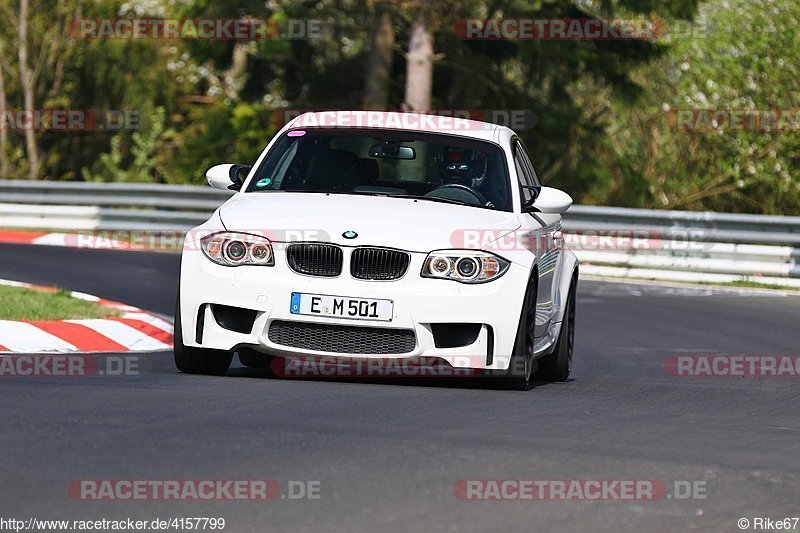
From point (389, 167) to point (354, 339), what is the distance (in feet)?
5.52

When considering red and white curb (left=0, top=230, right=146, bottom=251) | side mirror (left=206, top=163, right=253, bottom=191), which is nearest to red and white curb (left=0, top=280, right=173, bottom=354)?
side mirror (left=206, top=163, right=253, bottom=191)

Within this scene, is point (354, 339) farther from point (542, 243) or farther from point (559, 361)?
point (559, 361)

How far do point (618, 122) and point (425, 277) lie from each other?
30.7 metres

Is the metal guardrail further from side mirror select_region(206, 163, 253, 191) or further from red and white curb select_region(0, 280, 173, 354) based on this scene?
side mirror select_region(206, 163, 253, 191)

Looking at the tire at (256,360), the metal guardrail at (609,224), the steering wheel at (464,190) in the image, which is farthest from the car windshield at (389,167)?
the metal guardrail at (609,224)

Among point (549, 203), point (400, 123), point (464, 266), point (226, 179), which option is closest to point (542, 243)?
point (549, 203)

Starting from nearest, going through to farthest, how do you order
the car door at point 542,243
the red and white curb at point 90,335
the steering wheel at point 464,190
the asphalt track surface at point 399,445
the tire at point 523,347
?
1. the asphalt track surface at point 399,445
2. the tire at point 523,347
3. the car door at point 542,243
4. the steering wheel at point 464,190
5. the red and white curb at point 90,335

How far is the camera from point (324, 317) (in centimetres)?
866

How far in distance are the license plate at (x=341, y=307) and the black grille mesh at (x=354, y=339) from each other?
3.2 inches

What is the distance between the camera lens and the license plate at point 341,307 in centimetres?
866

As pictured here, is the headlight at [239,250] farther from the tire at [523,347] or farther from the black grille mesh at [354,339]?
the tire at [523,347]

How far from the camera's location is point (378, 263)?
343 inches

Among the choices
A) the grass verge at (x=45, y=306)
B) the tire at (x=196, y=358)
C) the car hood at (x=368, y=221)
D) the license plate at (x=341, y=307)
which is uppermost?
the car hood at (x=368, y=221)

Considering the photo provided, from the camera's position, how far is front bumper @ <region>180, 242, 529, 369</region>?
8664 millimetres
